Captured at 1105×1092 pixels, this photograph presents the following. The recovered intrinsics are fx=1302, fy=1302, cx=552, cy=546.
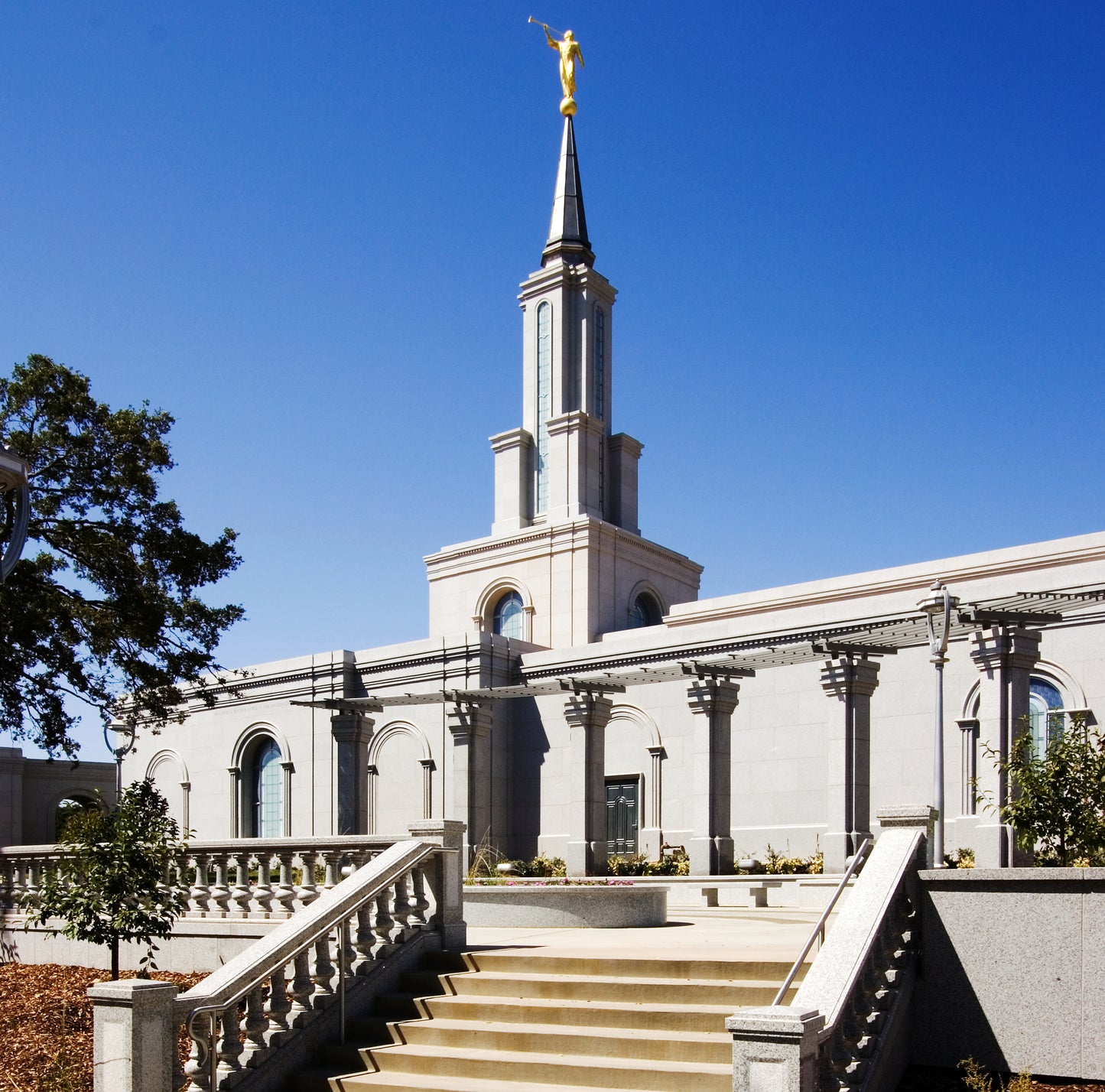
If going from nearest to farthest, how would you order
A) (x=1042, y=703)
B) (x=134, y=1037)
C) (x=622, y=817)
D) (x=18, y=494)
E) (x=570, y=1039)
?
(x=134, y=1037) → (x=18, y=494) → (x=570, y=1039) → (x=1042, y=703) → (x=622, y=817)

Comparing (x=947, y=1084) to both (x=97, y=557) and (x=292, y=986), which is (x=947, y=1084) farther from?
(x=97, y=557)

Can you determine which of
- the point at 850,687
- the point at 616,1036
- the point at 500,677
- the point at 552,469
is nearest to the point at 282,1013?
the point at 616,1036

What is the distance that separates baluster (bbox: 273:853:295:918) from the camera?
15.4 meters

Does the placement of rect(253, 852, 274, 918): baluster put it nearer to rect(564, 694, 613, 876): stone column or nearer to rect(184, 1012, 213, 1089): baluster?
rect(184, 1012, 213, 1089): baluster

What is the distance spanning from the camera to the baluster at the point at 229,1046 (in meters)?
10.9

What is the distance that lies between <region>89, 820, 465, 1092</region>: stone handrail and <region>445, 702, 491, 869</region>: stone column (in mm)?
18420

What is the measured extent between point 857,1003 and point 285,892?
7.64m

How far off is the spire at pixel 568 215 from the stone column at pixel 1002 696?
27694mm

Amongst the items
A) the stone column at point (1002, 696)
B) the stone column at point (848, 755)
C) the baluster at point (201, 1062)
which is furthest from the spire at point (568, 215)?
the baluster at point (201, 1062)

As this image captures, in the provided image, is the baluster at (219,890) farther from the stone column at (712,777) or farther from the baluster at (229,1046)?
the stone column at (712,777)

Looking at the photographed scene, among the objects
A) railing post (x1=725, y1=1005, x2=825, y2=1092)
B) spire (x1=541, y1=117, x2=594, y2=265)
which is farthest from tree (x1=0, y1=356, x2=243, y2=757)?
spire (x1=541, y1=117, x2=594, y2=265)

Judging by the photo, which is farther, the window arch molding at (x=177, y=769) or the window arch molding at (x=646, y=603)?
the window arch molding at (x=177, y=769)

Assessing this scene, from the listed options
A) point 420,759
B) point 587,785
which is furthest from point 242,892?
point 420,759

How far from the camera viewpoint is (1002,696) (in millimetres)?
22828
